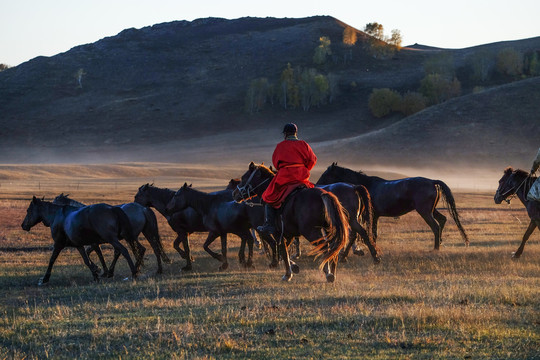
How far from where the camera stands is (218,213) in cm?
1633

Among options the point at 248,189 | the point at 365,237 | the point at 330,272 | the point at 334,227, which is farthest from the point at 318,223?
the point at 365,237

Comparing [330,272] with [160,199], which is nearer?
[330,272]

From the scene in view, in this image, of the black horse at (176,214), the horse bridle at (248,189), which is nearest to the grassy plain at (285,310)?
the black horse at (176,214)

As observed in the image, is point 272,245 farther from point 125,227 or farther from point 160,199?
point 160,199

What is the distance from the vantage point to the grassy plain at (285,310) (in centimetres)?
768

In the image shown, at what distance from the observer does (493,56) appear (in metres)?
145

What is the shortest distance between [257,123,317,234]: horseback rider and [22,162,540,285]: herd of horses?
15 cm

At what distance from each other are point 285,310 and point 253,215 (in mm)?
6127

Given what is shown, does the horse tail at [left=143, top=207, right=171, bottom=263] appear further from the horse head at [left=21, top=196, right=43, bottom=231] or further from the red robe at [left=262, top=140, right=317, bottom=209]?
the red robe at [left=262, top=140, right=317, bottom=209]

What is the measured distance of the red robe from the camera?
12719mm

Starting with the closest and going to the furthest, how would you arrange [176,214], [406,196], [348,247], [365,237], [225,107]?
1. [365,237]
2. [348,247]
3. [176,214]
4. [406,196]
5. [225,107]

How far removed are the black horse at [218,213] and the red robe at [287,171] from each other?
323cm

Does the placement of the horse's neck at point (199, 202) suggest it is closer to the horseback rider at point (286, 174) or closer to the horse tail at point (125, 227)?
the horse tail at point (125, 227)

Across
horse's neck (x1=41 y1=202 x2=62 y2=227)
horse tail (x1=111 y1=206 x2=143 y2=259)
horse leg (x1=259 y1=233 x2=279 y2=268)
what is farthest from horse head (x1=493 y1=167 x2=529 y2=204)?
horse's neck (x1=41 y1=202 x2=62 y2=227)
